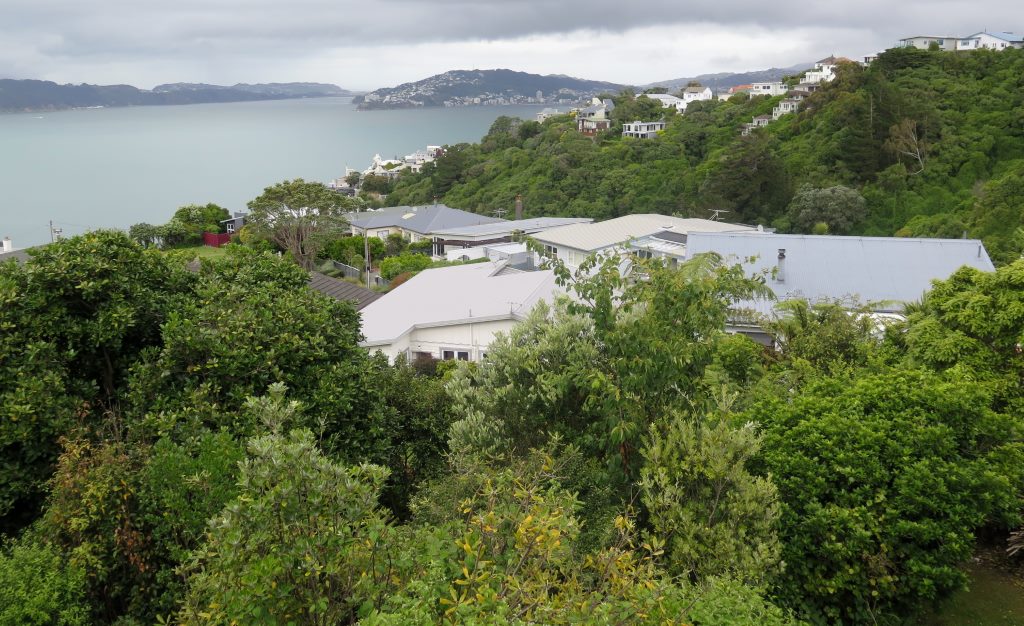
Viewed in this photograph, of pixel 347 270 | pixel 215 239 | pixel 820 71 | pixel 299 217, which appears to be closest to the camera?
pixel 299 217

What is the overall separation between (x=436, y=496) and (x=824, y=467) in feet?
13.0

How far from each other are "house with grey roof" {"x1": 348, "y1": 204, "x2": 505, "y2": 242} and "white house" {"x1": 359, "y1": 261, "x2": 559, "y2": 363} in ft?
88.8

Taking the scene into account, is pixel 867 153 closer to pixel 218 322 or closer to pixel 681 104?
pixel 218 322

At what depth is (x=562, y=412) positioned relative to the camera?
7527 mm

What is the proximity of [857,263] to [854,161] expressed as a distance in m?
27.3

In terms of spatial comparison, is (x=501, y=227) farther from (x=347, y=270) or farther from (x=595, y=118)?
(x=595, y=118)

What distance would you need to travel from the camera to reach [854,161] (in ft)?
146

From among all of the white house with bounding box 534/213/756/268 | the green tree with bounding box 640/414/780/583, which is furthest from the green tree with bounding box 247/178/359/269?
the green tree with bounding box 640/414/780/583

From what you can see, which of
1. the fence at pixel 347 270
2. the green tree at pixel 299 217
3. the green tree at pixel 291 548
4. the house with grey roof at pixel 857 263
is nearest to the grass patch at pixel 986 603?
the green tree at pixel 291 548

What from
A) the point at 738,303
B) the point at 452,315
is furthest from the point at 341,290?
the point at 738,303

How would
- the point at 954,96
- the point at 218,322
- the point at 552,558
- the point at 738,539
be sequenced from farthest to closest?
the point at 954,96
the point at 218,322
the point at 738,539
the point at 552,558

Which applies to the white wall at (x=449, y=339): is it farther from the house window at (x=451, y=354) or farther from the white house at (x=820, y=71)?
the white house at (x=820, y=71)

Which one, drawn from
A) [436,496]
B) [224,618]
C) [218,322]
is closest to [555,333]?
[436,496]

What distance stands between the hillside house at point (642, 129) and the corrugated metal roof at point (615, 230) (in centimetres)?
3740
